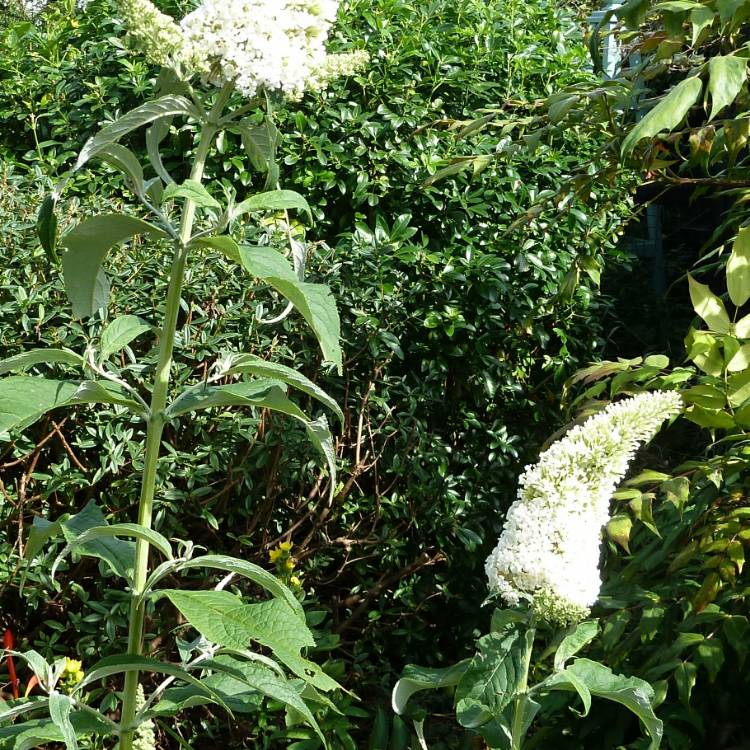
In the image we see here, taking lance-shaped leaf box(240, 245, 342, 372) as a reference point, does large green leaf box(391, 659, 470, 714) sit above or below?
below

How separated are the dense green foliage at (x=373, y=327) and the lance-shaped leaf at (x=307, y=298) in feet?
4.95

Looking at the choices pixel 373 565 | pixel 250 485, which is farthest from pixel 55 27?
pixel 373 565

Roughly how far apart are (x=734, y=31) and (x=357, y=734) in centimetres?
265

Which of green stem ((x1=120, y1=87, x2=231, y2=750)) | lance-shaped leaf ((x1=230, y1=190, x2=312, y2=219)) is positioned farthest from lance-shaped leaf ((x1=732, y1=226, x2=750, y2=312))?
green stem ((x1=120, y1=87, x2=231, y2=750))

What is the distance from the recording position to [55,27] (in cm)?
456

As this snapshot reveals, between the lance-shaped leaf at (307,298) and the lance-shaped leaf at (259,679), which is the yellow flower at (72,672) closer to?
the lance-shaped leaf at (259,679)

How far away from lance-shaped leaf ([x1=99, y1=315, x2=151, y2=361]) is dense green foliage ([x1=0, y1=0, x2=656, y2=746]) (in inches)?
45.3

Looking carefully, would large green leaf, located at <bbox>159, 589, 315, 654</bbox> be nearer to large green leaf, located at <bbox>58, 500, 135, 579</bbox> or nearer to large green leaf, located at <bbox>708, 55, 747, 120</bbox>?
large green leaf, located at <bbox>58, 500, 135, 579</bbox>

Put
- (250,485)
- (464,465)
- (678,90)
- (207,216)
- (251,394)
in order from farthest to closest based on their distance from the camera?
1. (464,465)
2. (207,216)
3. (250,485)
4. (678,90)
5. (251,394)

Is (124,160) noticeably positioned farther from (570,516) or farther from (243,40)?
(570,516)

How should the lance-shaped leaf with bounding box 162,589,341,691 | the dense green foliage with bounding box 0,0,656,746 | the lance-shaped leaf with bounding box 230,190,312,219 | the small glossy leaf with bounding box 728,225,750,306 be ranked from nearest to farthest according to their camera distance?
the lance-shaped leaf with bounding box 162,589,341,691 → the lance-shaped leaf with bounding box 230,190,312,219 → the small glossy leaf with bounding box 728,225,750,306 → the dense green foliage with bounding box 0,0,656,746

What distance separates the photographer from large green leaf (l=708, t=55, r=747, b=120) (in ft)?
6.60

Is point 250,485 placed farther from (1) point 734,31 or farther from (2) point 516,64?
(2) point 516,64

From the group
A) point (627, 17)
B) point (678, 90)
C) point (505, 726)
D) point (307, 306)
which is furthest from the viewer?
point (627, 17)
